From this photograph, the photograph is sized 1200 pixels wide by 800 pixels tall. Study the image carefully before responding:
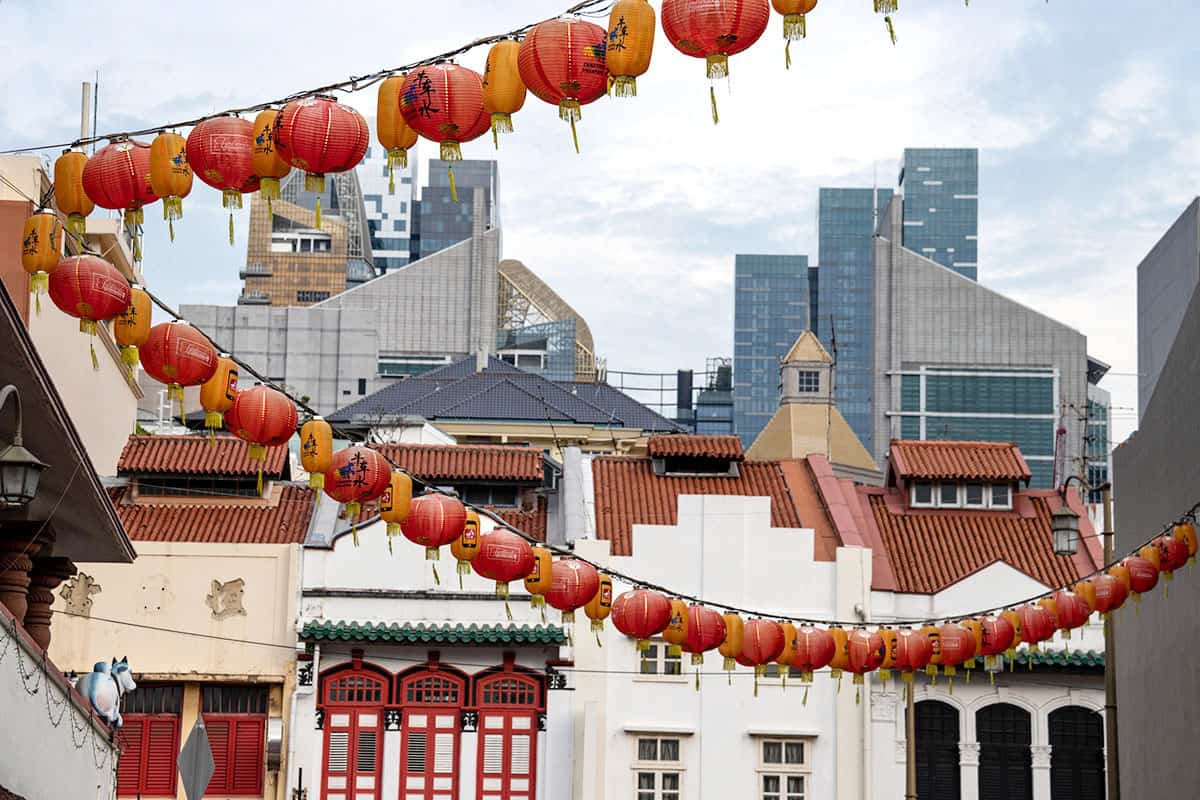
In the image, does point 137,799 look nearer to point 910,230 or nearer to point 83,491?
point 83,491

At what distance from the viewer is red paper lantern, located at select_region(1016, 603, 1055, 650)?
28.3 m

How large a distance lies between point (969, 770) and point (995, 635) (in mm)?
12866

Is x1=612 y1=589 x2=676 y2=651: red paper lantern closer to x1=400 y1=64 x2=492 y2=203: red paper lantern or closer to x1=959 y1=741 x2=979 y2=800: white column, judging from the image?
x1=400 y1=64 x2=492 y2=203: red paper lantern

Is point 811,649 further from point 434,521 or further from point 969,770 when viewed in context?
point 969,770

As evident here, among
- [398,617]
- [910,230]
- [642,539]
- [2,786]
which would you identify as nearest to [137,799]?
[398,617]

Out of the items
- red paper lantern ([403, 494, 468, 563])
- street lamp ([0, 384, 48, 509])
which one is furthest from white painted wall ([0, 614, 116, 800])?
red paper lantern ([403, 494, 468, 563])

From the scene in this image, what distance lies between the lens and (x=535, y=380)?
74.7 metres

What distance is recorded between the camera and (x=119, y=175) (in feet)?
54.4

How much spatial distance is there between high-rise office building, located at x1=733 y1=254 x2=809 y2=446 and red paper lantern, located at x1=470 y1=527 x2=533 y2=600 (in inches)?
6516

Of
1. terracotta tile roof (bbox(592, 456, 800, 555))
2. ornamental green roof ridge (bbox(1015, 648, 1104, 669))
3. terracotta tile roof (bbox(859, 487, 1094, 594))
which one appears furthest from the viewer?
terracotta tile roof (bbox(592, 456, 800, 555))

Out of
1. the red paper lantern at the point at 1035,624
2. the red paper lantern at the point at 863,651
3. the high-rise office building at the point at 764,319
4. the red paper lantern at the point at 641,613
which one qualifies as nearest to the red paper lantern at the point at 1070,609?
the red paper lantern at the point at 1035,624

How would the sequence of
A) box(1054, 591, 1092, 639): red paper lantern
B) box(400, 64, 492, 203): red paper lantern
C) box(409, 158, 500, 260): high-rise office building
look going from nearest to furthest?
box(400, 64, 492, 203): red paper lantern
box(1054, 591, 1092, 639): red paper lantern
box(409, 158, 500, 260): high-rise office building

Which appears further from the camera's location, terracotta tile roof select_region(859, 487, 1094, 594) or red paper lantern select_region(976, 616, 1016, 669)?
terracotta tile roof select_region(859, 487, 1094, 594)

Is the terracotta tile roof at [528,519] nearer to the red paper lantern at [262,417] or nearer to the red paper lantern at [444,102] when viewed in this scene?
the red paper lantern at [262,417]
